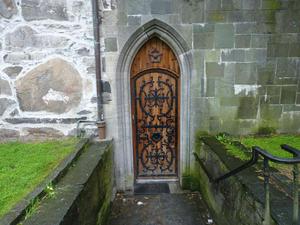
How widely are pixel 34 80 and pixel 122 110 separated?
4.24 ft

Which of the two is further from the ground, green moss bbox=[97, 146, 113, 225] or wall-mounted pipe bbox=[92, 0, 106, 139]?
wall-mounted pipe bbox=[92, 0, 106, 139]

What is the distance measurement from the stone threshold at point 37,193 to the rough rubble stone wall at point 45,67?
810 millimetres

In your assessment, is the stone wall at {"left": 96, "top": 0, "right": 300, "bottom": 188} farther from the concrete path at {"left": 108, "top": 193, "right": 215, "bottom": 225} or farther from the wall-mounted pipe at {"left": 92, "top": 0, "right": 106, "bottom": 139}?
the concrete path at {"left": 108, "top": 193, "right": 215, "bottom": 225}

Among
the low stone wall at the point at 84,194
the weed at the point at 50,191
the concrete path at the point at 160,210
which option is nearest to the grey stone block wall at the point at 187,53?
the low stone wall at the point at 84,194

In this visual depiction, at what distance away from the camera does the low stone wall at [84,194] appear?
175 centimetres

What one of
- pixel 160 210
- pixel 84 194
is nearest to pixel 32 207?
pixel 84 194

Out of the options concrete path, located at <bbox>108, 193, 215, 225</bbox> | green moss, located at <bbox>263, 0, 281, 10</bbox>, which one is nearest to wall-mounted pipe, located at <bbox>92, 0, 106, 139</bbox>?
concrete path, located at <bbox>108, 193, 215, 225</bbox>

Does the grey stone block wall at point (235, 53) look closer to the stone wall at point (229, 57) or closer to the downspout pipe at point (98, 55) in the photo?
the stone wall at point (229, 57)

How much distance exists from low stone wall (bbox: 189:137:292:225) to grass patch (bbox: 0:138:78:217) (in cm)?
180

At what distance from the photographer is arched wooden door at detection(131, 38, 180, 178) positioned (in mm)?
3582

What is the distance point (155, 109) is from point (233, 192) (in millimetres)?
1764

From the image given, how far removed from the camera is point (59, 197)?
197 centimetres

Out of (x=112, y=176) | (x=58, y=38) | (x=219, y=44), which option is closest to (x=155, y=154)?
(x=112, y=176)

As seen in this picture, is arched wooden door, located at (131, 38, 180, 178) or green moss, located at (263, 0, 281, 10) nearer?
green moss, located at (263, 0, 281, 10)
